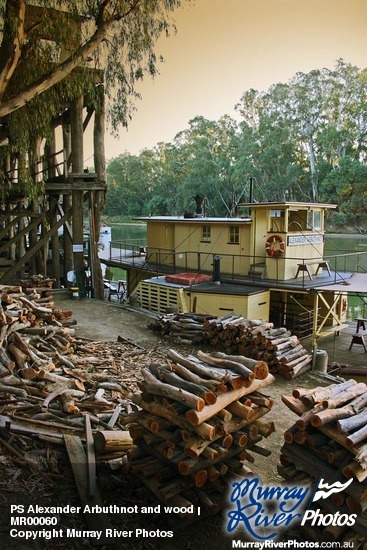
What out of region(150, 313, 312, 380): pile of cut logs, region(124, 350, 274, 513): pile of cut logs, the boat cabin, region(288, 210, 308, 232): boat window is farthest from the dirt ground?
region(288, 210, 308, 232): boat window

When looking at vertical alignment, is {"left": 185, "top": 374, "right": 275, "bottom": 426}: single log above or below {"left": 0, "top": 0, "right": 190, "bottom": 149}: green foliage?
below

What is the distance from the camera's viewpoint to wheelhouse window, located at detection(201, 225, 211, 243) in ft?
69.8

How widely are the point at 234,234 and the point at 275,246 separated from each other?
8.10 feet

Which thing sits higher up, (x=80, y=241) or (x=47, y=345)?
(x=80, y=241)

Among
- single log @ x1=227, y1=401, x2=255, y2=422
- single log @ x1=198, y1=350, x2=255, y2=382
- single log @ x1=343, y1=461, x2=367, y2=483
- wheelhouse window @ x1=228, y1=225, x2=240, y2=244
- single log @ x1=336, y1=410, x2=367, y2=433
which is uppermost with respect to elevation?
wheelhouse window @ x1=228, y1=225, x2=240, y2=244

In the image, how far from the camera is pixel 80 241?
1645 cm

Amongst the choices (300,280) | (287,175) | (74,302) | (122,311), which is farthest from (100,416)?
(287,175)

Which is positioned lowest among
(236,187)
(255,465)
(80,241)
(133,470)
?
(255,465)

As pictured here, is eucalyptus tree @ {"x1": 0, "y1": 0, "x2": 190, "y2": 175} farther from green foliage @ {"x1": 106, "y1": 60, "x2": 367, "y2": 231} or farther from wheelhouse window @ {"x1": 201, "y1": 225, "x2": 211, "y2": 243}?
green foliage @ {"x1": 106, "y1": 60, "x2": 367, "y2": 231}

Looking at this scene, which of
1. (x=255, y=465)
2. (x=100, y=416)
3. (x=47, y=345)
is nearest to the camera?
(x=255, y=465)

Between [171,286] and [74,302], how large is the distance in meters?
3.89

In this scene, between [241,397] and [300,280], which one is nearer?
[241,397]

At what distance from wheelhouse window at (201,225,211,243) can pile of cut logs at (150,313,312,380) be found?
867 centimetres

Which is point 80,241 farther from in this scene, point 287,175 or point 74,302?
point 287,175
